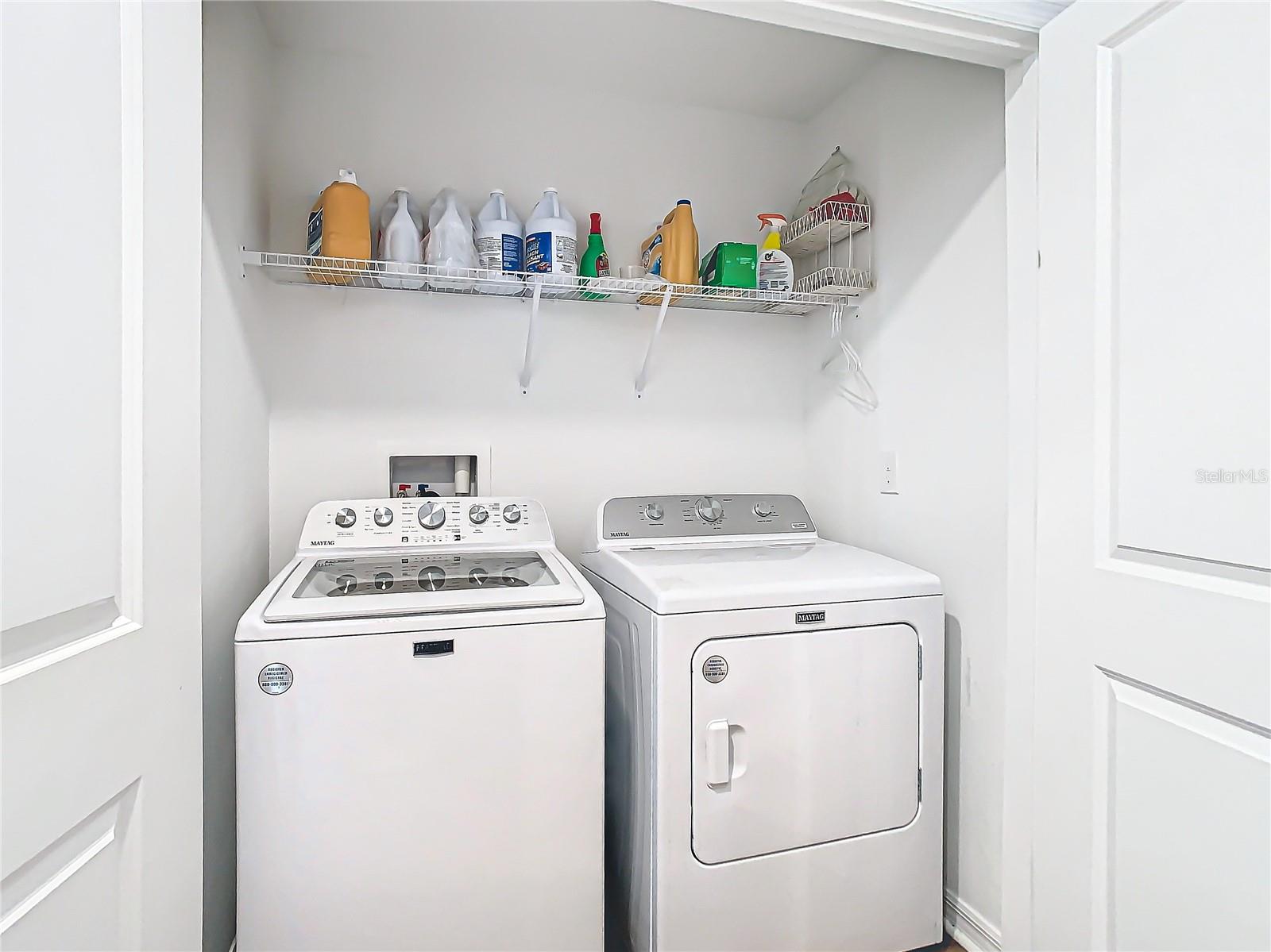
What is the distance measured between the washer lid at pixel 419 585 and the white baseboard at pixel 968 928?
1.26 m

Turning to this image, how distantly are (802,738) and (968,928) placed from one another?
707mm

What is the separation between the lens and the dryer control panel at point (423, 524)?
6.20ft

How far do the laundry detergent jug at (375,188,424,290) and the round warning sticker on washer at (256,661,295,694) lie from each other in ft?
3.36

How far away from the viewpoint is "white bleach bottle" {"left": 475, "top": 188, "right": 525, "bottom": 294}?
6.63 ft

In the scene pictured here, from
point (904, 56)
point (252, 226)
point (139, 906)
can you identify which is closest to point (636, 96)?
point (904, 56)

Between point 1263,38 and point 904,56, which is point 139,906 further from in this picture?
point 904,56

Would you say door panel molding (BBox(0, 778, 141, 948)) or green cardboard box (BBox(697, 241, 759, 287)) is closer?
door panel molding (BBox(0, 778, 141, 948))

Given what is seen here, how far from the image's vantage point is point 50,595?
2.08 feet

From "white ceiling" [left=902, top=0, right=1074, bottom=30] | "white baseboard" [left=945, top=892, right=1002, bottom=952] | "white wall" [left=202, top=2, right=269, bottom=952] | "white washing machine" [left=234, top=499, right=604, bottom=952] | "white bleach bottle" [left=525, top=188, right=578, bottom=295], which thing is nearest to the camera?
"white ceiling" [left=902, top=0, right=1074, bottom=30]

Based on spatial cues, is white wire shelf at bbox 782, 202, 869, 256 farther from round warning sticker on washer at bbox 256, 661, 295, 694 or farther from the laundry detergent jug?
round warning sticker on washer at bbox 256, 661, 295, 694

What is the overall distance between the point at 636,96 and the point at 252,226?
49.6 inches

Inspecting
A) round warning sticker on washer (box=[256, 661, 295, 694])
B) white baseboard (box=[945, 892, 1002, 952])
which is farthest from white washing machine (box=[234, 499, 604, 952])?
white baseboard (box=[945, 892, 1002, 952])

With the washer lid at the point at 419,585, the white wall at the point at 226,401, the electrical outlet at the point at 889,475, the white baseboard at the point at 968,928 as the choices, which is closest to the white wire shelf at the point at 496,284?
the white wall at the point at 226,401

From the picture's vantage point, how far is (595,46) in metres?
2.06
